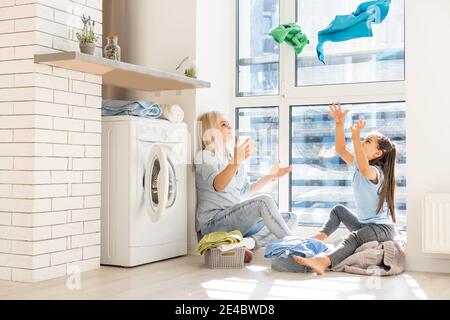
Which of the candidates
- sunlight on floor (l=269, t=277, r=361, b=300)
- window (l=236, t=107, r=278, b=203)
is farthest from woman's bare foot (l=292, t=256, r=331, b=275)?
window (l=236, t=107, r=278, b=203)

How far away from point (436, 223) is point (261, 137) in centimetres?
140

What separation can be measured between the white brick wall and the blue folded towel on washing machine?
0.29 m

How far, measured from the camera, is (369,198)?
11.4 feet

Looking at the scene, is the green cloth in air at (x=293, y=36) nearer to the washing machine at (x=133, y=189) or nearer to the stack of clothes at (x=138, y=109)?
the stack of clothes at (x=138, y=109)

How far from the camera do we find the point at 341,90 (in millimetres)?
3969

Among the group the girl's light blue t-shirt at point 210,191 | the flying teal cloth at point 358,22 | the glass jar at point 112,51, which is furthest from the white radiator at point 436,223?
the glass jar at point 112,51

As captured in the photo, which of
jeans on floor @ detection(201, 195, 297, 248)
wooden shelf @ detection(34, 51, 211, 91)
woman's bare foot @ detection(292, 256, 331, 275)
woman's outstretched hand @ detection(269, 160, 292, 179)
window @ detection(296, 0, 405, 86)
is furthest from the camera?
woman's outstretched hand @ detection(269, 160, 292, 179)

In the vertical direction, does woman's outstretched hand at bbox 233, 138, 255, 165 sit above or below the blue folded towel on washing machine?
below

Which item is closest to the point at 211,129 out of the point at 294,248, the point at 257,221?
the point at 257,221

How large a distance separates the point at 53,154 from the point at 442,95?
205 cm

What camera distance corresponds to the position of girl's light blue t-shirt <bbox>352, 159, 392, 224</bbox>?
346cm

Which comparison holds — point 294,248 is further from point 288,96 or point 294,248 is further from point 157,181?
point 288,96

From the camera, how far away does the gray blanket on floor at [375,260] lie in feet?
10.8

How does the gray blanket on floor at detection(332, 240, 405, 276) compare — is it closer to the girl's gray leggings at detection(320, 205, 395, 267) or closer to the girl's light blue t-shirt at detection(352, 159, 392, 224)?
the girl's gray leggings at detection(320, 205, 395, 267)
